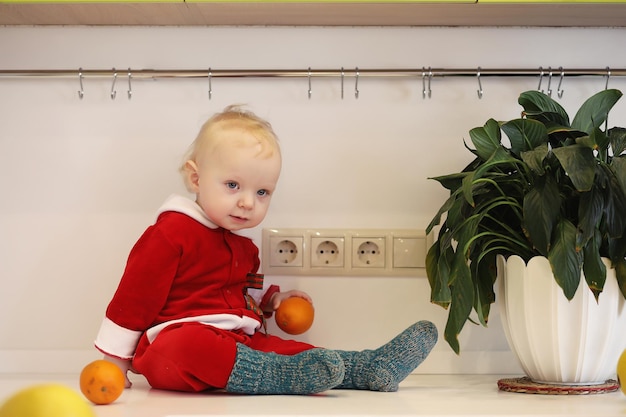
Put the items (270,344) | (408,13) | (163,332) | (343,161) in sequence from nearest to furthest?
(163,332), (270,344), (408,13), (343,161)

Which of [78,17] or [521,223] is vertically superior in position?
[78,17]

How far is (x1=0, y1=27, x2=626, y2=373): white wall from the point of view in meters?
1.61

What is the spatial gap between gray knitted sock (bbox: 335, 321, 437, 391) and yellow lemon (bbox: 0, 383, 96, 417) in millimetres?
602

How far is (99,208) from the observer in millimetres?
1618

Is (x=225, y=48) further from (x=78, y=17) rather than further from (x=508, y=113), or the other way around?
(x=508, y=113)

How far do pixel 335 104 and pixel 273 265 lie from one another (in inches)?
14.4

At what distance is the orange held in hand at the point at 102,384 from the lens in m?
1.10

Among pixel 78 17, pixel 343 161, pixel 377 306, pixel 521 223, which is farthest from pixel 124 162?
pixel 521 223

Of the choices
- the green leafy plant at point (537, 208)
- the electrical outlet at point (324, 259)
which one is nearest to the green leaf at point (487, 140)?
the green leafy plant at point (537, 208)

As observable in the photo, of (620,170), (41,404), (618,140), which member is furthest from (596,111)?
(41,404)

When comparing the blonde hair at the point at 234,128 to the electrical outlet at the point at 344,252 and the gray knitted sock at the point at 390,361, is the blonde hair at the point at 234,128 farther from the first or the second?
the gray knitted sock at the point at 390,361

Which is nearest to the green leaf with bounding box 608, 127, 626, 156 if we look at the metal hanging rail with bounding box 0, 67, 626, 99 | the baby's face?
the metal hanging rail with bounding box 0, 67, 626, 99

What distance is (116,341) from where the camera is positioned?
1.32 metres

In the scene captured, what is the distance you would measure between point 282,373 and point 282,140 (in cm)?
58
